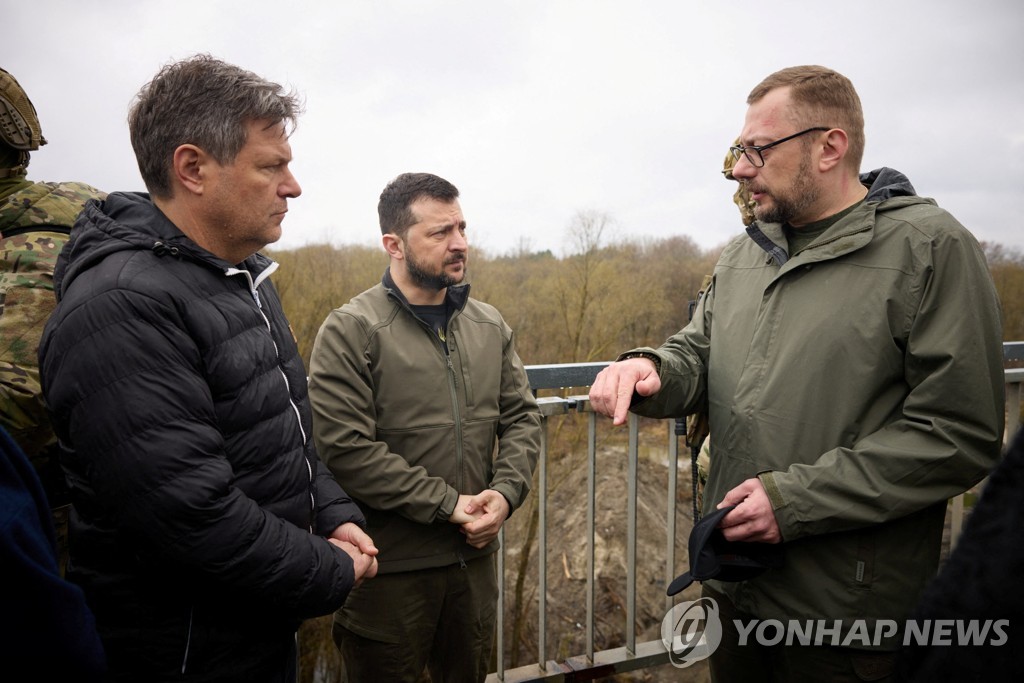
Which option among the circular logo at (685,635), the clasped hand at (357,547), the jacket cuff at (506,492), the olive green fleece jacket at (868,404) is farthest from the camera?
the circular logo at (685,635)

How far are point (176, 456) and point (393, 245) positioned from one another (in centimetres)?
166

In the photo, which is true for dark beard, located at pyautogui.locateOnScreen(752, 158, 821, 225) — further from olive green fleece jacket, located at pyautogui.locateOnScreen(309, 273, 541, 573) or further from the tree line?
the tree line

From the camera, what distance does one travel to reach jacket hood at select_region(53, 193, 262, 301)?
1522 mm

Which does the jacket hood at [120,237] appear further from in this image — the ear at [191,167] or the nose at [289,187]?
the nose at [289,187]

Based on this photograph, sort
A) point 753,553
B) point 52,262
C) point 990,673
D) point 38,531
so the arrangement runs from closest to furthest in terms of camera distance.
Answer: point 990,673
point 38,531
point 52,262
point 753,553

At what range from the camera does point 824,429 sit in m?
1.89

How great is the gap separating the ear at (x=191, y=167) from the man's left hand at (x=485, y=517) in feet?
5.02

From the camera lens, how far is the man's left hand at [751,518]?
1.82 m

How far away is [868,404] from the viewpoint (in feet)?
6.13

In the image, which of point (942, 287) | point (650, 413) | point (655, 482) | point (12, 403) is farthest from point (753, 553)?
point (655, 482)

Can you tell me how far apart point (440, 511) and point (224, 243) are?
129cm

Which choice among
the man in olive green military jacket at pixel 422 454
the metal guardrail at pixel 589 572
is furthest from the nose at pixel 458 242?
the metal guardrail at pixel 589 572

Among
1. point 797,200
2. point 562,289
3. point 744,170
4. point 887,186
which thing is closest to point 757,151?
point 744,170

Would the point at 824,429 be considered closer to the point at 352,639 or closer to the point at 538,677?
the point at 538,677
